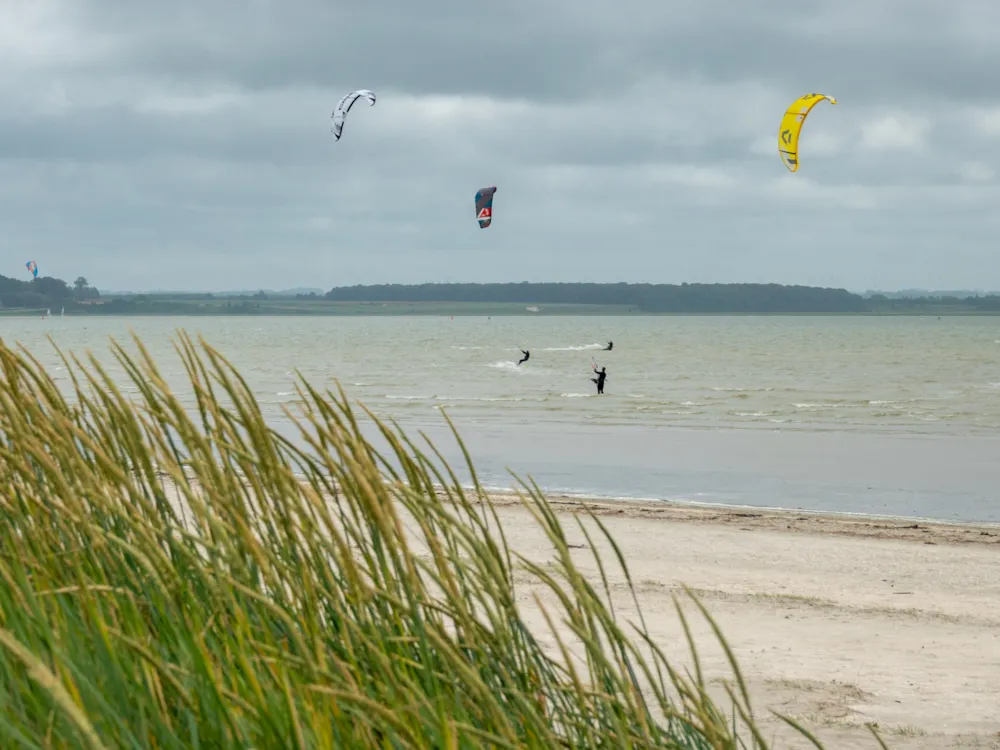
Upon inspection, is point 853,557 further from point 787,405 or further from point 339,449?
point 787,405

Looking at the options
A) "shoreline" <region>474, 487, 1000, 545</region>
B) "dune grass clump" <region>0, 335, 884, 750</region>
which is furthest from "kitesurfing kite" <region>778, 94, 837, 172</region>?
"dune grass clump" <region>0, 335, 884, 750</region>

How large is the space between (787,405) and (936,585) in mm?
25724

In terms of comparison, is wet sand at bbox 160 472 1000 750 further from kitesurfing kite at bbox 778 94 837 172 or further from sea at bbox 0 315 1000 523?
kitesurfing kite at bbox 778 94 837 172

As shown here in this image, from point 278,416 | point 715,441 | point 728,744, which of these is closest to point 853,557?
point 728,744

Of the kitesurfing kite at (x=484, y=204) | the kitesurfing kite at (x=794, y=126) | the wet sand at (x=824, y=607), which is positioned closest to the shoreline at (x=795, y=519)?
the wet sand at (x=824, y=607)

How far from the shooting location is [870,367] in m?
61.8

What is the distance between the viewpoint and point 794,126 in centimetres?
3023

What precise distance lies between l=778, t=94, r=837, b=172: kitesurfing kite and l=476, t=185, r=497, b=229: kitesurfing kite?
971 cm

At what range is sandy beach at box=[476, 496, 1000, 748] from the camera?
6.18m

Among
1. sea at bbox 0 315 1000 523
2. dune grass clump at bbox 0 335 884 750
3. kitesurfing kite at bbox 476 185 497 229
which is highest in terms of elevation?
kitesurfing kite at bbox 476 185 497 229

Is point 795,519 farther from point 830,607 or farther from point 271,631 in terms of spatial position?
point 271,631

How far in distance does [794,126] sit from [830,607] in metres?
23.3

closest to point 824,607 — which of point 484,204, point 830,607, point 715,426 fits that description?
point 830,607

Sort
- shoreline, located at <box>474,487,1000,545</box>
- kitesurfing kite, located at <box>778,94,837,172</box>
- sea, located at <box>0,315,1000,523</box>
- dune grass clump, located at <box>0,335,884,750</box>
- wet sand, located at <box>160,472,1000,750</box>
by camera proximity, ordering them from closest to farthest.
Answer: dune grass clump, located at <box>0,335,884,750</box>, wet sand, located at <box>160,472,1000,750</box>, shoreline, located at <box>474,487,1000,545</box>, sea, located at <box>0,315,1000,523</box>, kitesurfing kite, located at <box>778,94,837,172</box>
